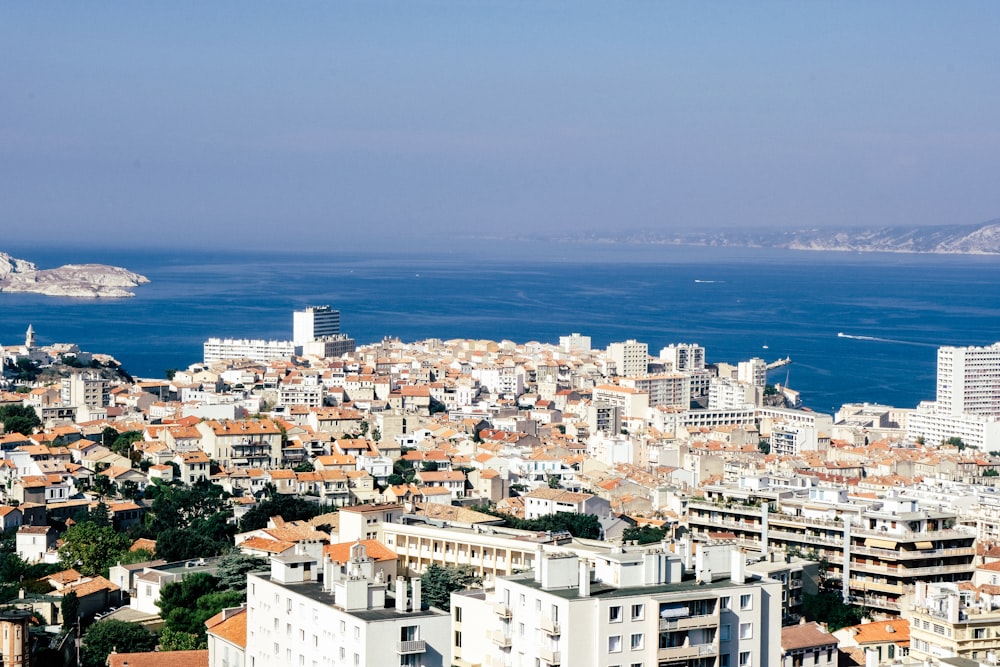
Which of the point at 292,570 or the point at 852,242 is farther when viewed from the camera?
the point at 852,242

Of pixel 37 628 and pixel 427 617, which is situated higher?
pixel 427 617

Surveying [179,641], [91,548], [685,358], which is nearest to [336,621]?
[179,641]

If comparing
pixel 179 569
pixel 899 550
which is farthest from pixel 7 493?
pixel 899 550

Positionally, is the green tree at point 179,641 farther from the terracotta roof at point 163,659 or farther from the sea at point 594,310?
the sea at point 594,310

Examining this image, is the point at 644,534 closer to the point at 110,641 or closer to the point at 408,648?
the point at 110,641

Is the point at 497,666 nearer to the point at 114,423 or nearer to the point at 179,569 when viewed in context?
the point at 179,569

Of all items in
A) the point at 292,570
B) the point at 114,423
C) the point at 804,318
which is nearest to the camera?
the point at 292,570

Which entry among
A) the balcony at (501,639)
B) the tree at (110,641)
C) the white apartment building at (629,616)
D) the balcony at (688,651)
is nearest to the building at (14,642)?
the tree at (110,641)
